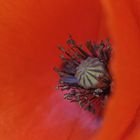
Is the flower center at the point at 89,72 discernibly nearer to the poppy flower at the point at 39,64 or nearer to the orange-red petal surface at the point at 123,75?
the poppy flower at the point at 39,64

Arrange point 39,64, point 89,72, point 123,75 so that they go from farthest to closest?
1. point 39,64
2. point 89,72
3. point 123,75

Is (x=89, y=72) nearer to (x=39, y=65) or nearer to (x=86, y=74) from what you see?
(x=86, y=74)

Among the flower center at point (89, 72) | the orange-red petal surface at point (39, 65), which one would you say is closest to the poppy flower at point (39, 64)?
the orange-red petal surface at point (39, 65)

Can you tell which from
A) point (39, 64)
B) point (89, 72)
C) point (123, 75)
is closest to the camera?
point (123, 75)

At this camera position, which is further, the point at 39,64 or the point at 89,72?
the point at 39,64

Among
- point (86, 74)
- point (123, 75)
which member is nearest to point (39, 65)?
point (86, 74)

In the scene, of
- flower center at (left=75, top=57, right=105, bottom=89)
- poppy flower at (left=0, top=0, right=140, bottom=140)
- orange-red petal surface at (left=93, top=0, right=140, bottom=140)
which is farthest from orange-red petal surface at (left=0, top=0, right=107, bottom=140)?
orange-red petal surface at (left=93, top=0, right=140, bottom=140)

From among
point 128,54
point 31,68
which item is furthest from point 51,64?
point 128,54

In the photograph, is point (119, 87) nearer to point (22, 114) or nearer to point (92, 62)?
point (92, 62)
